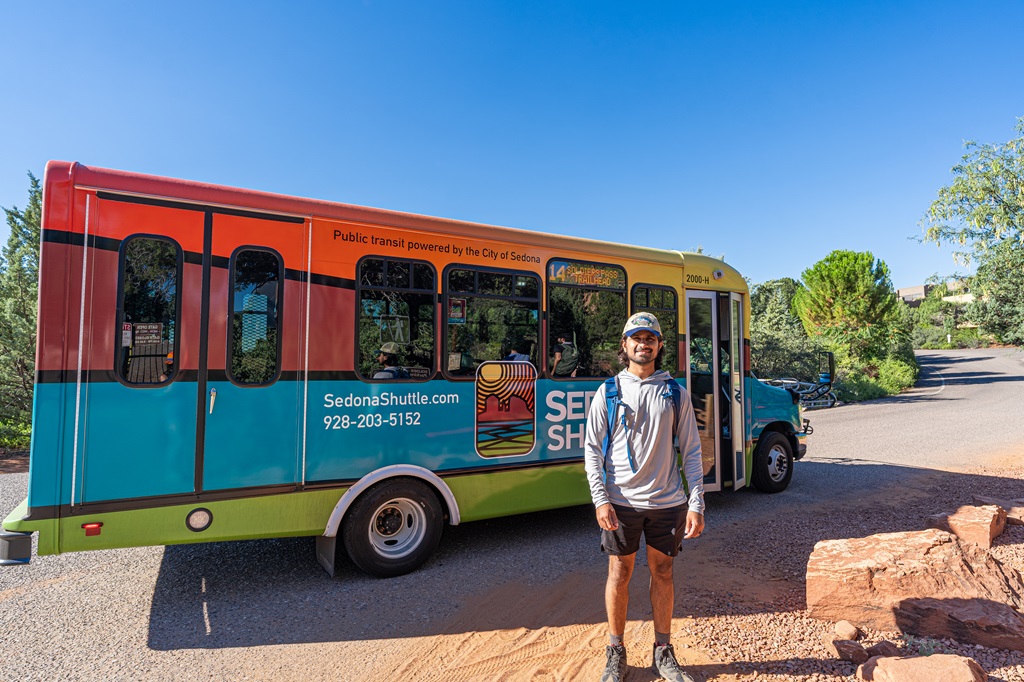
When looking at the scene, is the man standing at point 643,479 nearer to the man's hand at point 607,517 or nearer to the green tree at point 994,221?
the man's hand at point 607,517

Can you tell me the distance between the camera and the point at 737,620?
3.81 meters

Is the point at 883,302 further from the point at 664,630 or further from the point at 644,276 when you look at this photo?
the point at 664,630

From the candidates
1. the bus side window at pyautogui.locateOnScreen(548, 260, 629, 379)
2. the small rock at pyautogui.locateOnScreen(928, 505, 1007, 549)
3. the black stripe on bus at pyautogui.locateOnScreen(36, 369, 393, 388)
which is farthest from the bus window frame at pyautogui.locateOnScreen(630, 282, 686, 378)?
the small rock at pyautogui.locateOnScreen(928, 505, 1007, 549)

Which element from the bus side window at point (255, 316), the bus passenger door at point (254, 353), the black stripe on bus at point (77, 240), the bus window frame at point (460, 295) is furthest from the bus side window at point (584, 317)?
the black stripe on bus at point (77, 240)

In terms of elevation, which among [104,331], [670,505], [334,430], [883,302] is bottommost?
[670,505]

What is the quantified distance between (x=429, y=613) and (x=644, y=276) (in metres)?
4.06

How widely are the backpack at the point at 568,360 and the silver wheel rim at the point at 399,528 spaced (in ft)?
6.31

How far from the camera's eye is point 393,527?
4773 mm

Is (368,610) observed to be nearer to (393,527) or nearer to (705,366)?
(393,527)

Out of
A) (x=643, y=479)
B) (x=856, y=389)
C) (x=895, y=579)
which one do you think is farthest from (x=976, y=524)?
Result: (x=856, y=389)

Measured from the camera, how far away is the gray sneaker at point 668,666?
3014 mm

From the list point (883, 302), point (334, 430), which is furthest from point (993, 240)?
point (334, 430)

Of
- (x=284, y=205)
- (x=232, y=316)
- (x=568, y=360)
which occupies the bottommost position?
(x=568, y=360)

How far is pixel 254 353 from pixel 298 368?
34 cm
